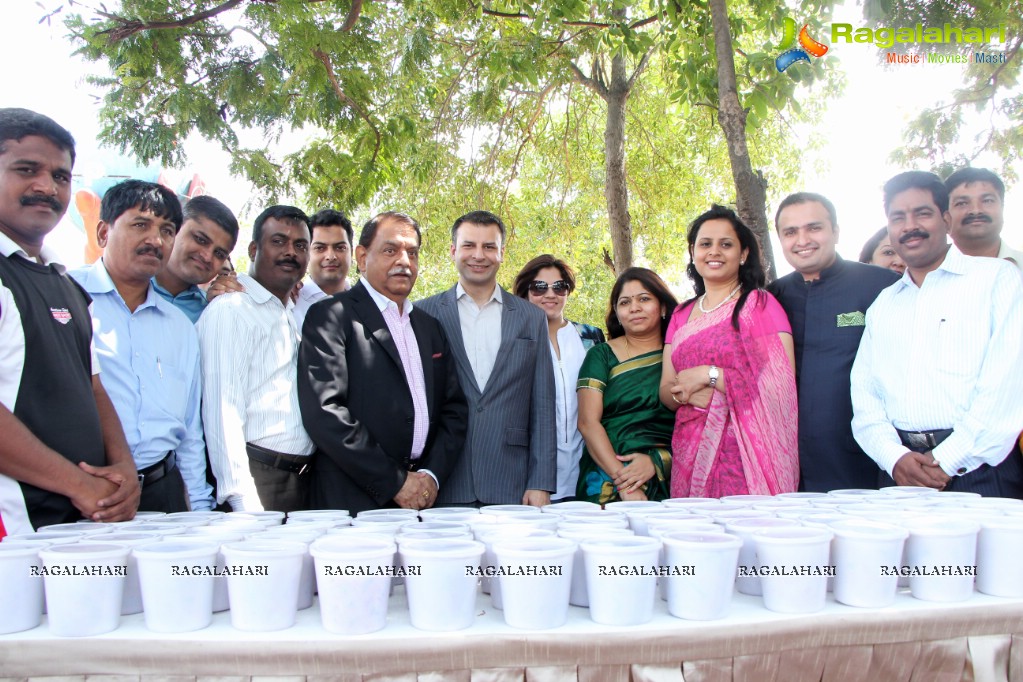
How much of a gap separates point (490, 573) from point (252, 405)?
1.67m

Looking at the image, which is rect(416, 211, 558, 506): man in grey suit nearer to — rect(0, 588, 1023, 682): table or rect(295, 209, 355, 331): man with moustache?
rect(295, 209, 355, 331): man with moustache

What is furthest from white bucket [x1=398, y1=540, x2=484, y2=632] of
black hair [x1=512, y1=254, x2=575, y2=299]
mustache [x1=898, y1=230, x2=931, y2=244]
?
black hair [x1=512, y1=254, x2=575, y2=299]

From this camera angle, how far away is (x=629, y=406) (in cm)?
333

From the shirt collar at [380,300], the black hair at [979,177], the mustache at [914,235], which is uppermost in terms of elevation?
the black hair at [979,177]

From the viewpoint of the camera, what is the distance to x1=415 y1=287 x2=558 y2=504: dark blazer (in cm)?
314

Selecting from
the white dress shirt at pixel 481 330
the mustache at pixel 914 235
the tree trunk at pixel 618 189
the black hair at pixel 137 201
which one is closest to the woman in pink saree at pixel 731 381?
the mustache at pixel 914 235

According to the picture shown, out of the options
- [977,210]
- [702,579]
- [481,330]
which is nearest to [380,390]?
[481,330]

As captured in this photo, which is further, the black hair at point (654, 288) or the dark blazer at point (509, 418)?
the black hair at point (654, 288)

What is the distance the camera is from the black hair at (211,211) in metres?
3.24

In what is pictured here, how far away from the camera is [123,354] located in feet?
8.30

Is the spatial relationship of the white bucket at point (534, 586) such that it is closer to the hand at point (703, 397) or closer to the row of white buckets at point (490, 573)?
the row of white buckets at point (490, 573)

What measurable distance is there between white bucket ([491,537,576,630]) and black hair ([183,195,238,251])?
2.49 m

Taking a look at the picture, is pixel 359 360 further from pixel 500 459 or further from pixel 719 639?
pixel 719 639

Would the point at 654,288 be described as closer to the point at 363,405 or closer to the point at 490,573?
the point at 363,405
